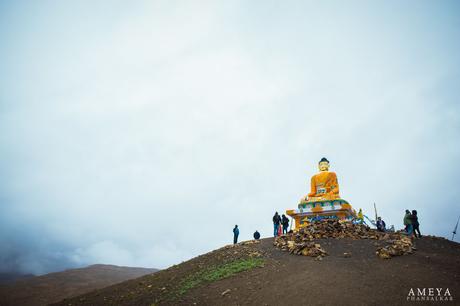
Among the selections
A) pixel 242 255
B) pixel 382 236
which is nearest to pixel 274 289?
pixel 242 255

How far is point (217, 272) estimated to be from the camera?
47.4 ft

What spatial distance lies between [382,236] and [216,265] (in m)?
9.81

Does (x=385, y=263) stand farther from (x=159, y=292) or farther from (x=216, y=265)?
(x=159, y=292)

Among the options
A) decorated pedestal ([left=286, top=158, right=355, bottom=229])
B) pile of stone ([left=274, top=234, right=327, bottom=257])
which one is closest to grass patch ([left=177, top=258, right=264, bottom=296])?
pile of stone ([left=274, top=234, right=327, bottom=257])

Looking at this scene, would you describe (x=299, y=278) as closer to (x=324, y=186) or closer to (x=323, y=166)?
(x=324, y=186)

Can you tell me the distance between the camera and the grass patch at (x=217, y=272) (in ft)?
45.0

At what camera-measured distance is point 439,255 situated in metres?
13.1

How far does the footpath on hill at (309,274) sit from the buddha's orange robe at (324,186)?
13.9 ft

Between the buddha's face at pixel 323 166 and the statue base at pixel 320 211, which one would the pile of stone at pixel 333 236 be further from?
the buddha's face at pixel 323 166

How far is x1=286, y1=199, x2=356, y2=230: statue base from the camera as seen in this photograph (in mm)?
20922

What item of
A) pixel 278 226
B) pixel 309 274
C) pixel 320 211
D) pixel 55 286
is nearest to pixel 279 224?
pixel 278 226

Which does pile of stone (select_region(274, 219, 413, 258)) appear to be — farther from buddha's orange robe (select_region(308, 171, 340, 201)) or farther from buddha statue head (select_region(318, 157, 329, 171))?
buddha statue head (select_region(318, 157, 329, 171))

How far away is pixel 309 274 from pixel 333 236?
236 inches

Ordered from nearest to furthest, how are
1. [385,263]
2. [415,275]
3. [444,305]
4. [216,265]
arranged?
[444,305] < [415,275] < [385,263] < [216,265]
